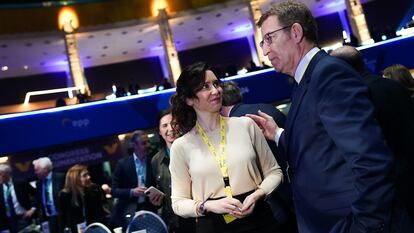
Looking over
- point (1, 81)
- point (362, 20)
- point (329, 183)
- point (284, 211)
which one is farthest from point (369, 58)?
point (1, 81)

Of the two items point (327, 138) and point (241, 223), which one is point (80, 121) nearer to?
point (241, 223)

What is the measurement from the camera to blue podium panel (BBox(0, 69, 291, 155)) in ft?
28.1

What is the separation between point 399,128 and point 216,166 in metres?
1.00

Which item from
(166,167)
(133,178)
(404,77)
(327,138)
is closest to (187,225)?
(166,167)

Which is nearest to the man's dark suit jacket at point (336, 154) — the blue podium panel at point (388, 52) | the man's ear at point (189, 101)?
the man's ear at point (189, 101)

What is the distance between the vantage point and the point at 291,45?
1616 mm

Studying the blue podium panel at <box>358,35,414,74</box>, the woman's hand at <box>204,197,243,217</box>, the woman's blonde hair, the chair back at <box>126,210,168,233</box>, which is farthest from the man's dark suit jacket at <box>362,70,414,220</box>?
the blue podium panel at <box>358,35,414,74</box>

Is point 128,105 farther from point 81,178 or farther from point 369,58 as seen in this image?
point 369,58

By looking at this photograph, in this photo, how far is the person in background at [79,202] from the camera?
4.92m

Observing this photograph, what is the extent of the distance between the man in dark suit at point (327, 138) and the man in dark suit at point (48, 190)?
500 cm

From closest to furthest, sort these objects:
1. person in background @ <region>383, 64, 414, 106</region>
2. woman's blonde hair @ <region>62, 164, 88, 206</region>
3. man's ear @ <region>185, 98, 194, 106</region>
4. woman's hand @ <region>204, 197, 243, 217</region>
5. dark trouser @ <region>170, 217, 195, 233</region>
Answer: woman's hand @ <region>204, 197, 243, 217</region> < man's ear @ <region>185, 98, 194, 106</region> < dark trouser @ <region>170, 217, 195, 233</region> < person in background @ <region>383, 64, 414, 106</region> < woman's blonde hair @ <region>62, 164, 88, 206</region>

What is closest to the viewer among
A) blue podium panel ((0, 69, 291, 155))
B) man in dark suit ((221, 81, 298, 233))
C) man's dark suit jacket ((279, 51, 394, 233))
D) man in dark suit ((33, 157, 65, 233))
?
man's dark suit jacket ((279, 51, 394, 233))

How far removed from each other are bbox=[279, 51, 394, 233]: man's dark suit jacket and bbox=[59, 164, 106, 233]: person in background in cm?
378

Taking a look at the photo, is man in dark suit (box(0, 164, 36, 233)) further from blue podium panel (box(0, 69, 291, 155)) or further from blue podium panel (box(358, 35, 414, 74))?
blue podium panel (box(358, 35, 414, 74))
